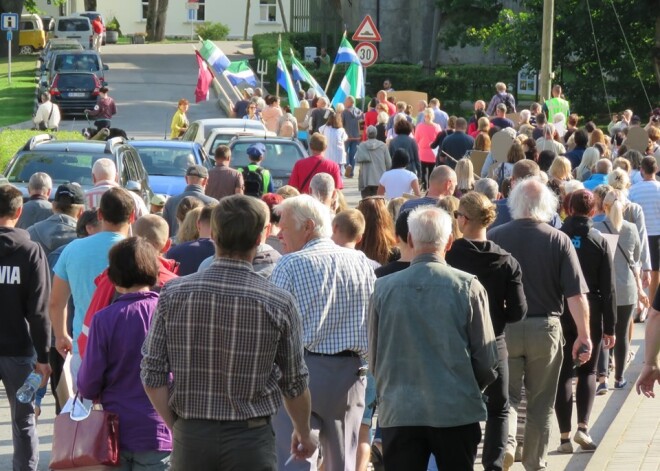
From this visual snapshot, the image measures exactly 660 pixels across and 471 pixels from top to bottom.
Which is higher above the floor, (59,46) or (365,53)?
(365,53)

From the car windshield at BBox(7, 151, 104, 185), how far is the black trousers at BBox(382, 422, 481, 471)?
10.2 metres

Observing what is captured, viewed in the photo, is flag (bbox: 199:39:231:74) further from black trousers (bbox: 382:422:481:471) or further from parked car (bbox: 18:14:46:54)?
parked car (bbox: 18:14:46:54)

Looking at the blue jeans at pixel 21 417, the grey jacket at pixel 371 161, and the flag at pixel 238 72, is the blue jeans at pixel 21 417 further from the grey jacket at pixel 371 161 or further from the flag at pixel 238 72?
the flag at pixel 238 72

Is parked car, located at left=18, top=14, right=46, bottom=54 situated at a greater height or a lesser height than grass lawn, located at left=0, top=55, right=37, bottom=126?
greater

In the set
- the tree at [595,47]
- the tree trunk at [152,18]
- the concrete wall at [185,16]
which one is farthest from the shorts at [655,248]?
the concrete wall at [185,16]

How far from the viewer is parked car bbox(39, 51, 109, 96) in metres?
45.1

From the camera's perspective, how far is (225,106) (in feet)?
141

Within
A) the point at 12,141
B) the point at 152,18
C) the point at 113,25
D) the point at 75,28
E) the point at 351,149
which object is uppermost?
the point at 152,18

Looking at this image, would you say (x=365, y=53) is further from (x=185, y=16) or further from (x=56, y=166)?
(x=185, y=16)

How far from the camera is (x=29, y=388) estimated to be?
7.62 m

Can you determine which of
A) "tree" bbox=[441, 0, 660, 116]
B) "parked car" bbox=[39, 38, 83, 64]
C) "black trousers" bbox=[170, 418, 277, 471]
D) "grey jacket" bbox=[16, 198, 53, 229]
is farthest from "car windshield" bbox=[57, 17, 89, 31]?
"black trousers" bbox=[170, 418, 277, 471]

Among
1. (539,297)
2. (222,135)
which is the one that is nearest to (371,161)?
(222,135)

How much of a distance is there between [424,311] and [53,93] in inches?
1462

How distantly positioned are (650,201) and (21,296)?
27.9 ft
